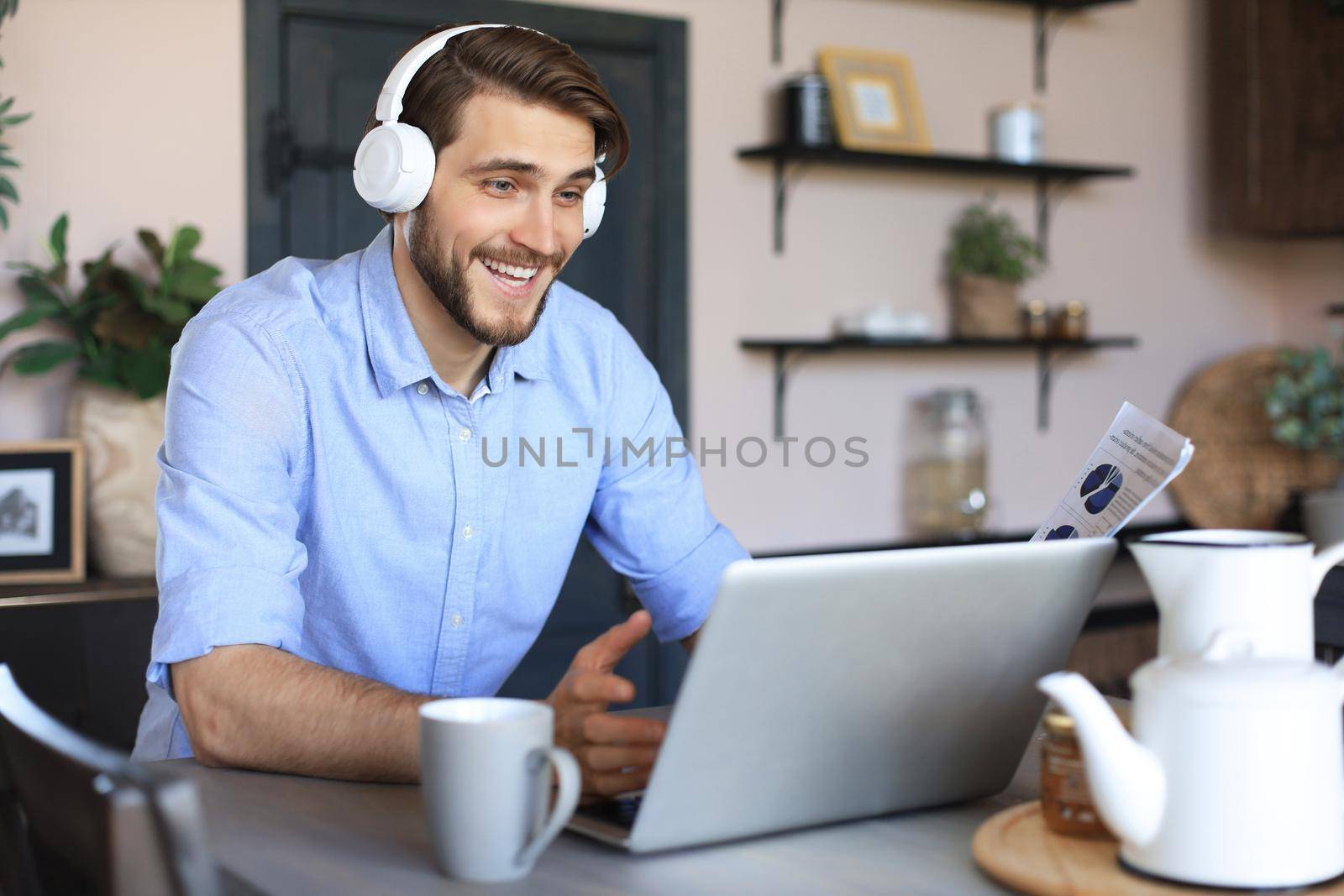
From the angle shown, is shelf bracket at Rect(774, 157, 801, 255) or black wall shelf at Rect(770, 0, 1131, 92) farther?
black wall shelf at Rect(770, 0, 1131, 92)

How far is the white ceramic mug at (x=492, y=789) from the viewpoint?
2.75 ft

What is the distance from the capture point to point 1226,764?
0.77 meters

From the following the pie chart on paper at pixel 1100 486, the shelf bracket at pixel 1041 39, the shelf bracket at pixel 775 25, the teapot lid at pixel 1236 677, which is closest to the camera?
the teapot lid at pixel 1236 677

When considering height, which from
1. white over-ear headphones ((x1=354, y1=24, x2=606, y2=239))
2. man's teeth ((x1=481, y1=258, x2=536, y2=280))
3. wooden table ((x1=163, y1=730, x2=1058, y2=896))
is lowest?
wooden table ((x1=163, y1=730, x2=1058, y2=896))

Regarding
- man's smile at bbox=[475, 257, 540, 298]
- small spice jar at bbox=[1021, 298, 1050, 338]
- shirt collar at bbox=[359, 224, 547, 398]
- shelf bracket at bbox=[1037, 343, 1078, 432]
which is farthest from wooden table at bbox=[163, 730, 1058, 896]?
shelf bracket at bbox=[1037, 343, 1078, 432]

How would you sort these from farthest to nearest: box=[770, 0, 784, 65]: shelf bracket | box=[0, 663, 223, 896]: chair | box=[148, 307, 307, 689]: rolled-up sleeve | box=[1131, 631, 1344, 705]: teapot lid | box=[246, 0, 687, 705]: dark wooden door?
box=[770, 0, 784, 65]: shelf bracket
box=[246, 0, 687, 705]: dark wooden door
box=[148, 307, 307, 689]: rolled-up sleeve
box=[1131, 631, 1344, 705]: teapot lid
box=[0, 663, 223, 896]: chair

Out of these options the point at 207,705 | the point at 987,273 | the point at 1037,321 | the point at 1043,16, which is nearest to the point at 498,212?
the point at 207,705

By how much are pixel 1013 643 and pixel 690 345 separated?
2.35m

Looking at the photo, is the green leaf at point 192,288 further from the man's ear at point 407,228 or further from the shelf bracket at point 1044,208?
the shelf bracket at point 1044,208

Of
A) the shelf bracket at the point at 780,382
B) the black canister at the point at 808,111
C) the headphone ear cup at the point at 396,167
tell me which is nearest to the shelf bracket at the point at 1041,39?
the black canister at the point at 808,111

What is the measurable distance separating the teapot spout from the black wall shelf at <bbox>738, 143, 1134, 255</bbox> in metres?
2.55

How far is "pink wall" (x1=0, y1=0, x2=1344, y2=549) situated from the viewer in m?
2.66

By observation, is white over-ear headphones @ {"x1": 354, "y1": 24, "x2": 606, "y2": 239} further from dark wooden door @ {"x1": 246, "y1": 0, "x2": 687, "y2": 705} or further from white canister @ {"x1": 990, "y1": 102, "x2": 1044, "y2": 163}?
white canister @ {"x1": 990, "y1": 102, "x2": 1044, "y2": 163}

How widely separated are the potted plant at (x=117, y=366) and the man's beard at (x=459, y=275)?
1.04 metres
